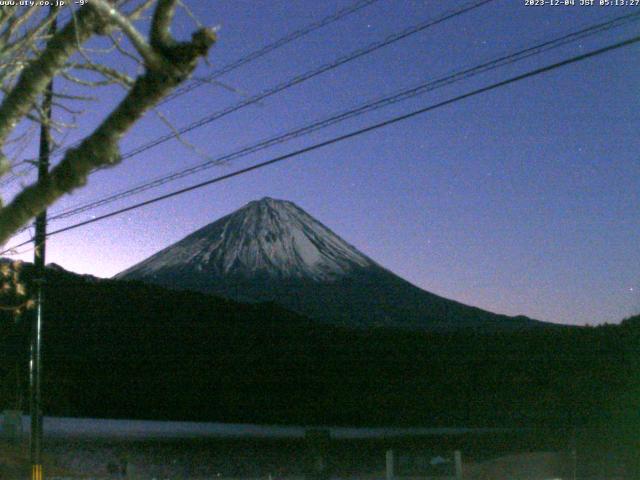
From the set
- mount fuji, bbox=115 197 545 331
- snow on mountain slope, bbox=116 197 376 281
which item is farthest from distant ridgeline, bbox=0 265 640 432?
snow on mountain slope, bbox=116 197 376 281

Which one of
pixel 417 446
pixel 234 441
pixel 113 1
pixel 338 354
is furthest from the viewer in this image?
pixel 338 354

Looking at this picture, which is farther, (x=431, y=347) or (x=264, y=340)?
(x=264, y=340)

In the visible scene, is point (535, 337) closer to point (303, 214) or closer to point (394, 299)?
point (394, 299)

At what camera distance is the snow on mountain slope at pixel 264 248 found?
139 meters

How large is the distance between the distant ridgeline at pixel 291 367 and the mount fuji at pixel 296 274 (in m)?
33.7

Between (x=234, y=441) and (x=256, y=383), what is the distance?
2575 cm

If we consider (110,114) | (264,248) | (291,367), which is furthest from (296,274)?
(110,114)

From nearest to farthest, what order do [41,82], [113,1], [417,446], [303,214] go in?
[41,82] < [113,1] < [417,446] < [303,214]

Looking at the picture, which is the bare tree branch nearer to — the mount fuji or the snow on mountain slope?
the mount fuji

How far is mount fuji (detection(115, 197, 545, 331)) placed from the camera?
12106 cm

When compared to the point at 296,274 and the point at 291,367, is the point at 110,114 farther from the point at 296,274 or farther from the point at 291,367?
A: the point at 296,274

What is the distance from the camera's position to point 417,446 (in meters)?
41.1

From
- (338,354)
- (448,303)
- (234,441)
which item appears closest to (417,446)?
(234,441)

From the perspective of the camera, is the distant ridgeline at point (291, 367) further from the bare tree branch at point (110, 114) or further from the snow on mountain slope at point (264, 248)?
the snow on mountain slope at point (264, 248)
